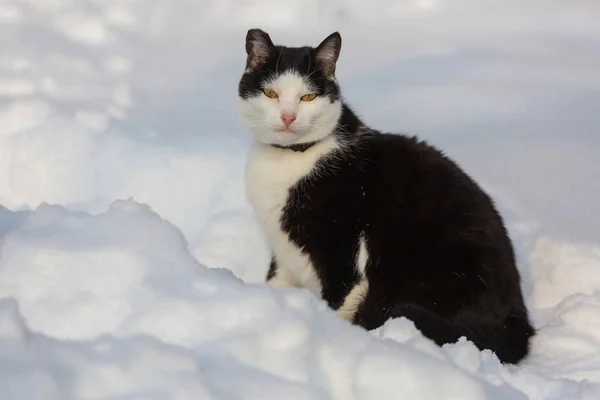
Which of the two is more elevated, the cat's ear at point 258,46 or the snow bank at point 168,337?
the cat's ear at point 258,46

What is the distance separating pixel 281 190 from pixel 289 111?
1.09 feet

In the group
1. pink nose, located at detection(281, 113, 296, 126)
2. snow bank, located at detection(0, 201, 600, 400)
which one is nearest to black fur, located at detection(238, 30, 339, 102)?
pink nose, located at detection(281, 113, 296, 126)

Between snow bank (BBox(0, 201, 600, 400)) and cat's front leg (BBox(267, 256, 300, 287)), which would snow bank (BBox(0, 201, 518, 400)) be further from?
cat's front leg (BBox(267, 256, 300, 287))

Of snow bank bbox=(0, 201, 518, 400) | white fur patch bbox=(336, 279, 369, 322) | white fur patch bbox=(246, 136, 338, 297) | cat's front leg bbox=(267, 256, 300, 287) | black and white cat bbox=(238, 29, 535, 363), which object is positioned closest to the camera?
snow bank bbox=(0, 201, 518, 400)

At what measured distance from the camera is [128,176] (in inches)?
151

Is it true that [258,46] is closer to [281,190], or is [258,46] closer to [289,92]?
[289,92]

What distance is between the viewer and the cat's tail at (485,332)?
2.19m

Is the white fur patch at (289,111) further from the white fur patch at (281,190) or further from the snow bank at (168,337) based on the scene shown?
the snow bank at (168,337)

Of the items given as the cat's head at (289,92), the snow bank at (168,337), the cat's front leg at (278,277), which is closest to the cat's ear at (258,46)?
the cat's head at (289,92)

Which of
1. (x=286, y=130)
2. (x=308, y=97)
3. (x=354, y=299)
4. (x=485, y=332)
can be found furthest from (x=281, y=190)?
(x=485, y=332)

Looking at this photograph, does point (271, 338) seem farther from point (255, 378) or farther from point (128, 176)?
point (128, 176)

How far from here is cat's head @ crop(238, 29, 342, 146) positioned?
2703mm

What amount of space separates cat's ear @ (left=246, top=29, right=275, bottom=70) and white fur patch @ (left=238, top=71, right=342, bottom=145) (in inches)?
6.4

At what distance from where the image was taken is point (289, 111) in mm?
2666
